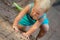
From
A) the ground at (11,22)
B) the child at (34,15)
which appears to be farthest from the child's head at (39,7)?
the ground at (11,22)

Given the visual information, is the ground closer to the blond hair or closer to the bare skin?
the bare skin

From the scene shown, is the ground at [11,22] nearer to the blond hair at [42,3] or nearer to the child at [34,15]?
the child at [34,15]

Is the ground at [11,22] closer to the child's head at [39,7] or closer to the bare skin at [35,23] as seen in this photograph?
the bare skin at [35,23]

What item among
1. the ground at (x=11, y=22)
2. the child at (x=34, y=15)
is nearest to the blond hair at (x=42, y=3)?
the child at (x=34, y=15)

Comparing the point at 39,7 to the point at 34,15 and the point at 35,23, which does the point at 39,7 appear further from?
the point at 35,23

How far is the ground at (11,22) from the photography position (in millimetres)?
1012

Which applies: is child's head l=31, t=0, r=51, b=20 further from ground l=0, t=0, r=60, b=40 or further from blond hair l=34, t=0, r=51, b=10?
ground l=0, t=0, r=60, b=40

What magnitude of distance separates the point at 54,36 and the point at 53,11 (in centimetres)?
53

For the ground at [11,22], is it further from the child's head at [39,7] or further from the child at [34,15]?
the child's head at [39,7]

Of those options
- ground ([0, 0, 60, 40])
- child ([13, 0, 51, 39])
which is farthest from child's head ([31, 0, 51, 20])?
ground ([0, 0, 60, 40])

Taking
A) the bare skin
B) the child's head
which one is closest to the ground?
the bare skin

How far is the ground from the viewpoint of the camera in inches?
39.8

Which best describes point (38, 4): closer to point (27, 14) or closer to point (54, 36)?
point (27, 14)

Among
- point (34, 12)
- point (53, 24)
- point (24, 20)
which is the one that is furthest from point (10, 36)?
point (53, 24)
